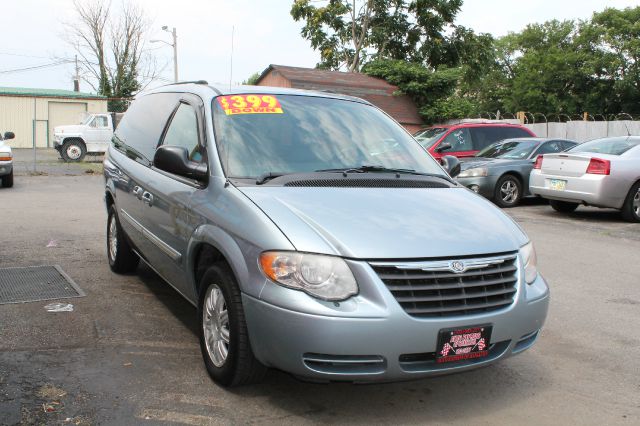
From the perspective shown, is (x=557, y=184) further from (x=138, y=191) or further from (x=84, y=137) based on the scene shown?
(x=84, y=137)

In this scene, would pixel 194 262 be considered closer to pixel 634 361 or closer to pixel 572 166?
pixel 634 361

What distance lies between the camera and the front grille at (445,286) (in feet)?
10.4

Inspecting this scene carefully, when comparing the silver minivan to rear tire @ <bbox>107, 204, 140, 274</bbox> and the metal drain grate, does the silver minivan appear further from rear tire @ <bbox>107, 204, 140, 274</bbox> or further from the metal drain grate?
rear tire @ <bbox>107, 204, 140, 274</bbox>

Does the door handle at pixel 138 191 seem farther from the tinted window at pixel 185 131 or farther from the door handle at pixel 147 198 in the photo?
the tinted window at pixel 185 131

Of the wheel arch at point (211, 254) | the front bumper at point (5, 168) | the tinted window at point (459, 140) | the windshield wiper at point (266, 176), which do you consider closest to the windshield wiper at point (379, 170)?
the windshield wiper at point (266, 176)

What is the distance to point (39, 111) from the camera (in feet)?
128

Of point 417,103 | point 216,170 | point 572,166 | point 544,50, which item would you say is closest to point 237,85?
point 216,170

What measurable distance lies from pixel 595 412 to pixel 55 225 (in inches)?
300

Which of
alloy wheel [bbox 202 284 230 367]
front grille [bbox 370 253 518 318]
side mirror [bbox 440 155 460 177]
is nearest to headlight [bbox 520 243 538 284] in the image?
front grille [bbox 370 253 518 318]

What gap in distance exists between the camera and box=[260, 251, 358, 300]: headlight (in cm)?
313

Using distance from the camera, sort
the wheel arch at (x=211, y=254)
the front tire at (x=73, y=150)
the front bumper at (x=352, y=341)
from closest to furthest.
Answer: the front bumper at (x=352, y=341), the wheel arch at (x=211, y=254), the front tire at (x=73, y=150)

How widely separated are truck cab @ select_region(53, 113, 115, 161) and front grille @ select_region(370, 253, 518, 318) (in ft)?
77.9

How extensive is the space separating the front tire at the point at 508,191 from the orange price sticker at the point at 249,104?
908 centimetres

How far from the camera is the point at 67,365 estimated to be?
3975mm
